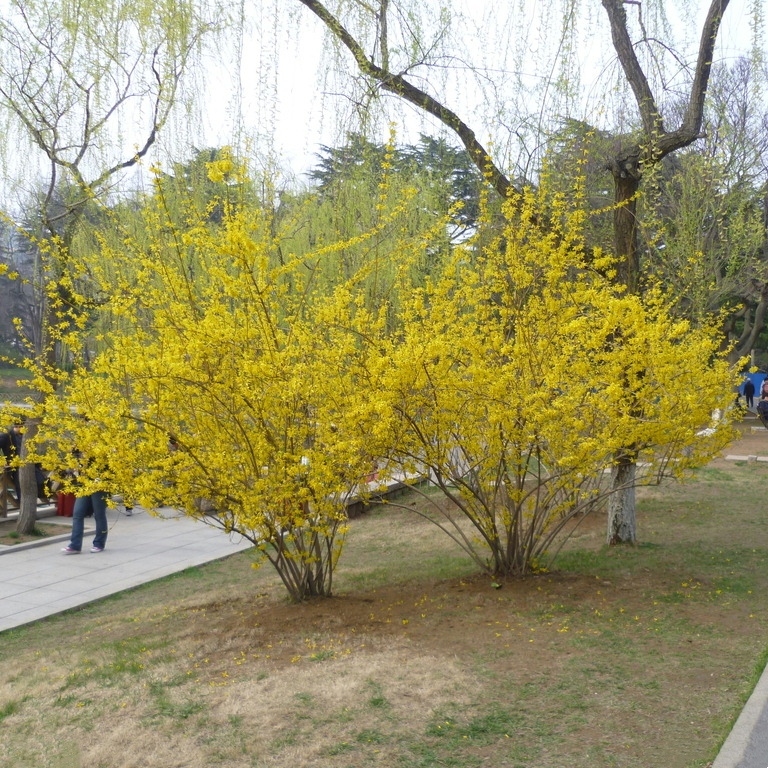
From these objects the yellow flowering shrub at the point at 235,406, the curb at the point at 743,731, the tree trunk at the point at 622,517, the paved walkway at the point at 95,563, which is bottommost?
the curb at the point at 743,731

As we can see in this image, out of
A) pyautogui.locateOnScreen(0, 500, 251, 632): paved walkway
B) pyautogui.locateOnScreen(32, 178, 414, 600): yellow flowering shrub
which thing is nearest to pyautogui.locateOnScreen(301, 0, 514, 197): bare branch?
pyautogui.locateOnScreen(32, 178, 414, 600): yellow flowering shrub

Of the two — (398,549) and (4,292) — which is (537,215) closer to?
(398,549)

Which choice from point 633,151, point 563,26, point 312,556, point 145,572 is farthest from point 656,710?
point 145,572

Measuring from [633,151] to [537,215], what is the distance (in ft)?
3.97

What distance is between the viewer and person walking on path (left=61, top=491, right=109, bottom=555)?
9070 millimetres

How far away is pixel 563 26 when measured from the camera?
529cm

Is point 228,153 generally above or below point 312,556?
above

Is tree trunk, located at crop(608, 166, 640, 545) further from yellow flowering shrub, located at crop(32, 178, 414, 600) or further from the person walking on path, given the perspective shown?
the person walking on path

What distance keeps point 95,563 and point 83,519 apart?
544 mm

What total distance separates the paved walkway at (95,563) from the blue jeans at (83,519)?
0.15m

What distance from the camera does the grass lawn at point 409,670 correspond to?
12.2ft

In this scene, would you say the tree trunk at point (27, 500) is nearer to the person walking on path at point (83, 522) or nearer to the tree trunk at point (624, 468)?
the person walking on path at point (83, 522)

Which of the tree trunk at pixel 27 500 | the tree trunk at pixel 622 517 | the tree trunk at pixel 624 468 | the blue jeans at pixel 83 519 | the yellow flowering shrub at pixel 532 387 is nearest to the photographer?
the yellow flowering shrub at pixel 532 387

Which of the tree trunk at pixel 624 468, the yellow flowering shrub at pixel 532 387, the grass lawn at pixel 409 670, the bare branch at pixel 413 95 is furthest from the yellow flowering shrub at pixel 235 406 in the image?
the tree trunk at pixel 624 468
